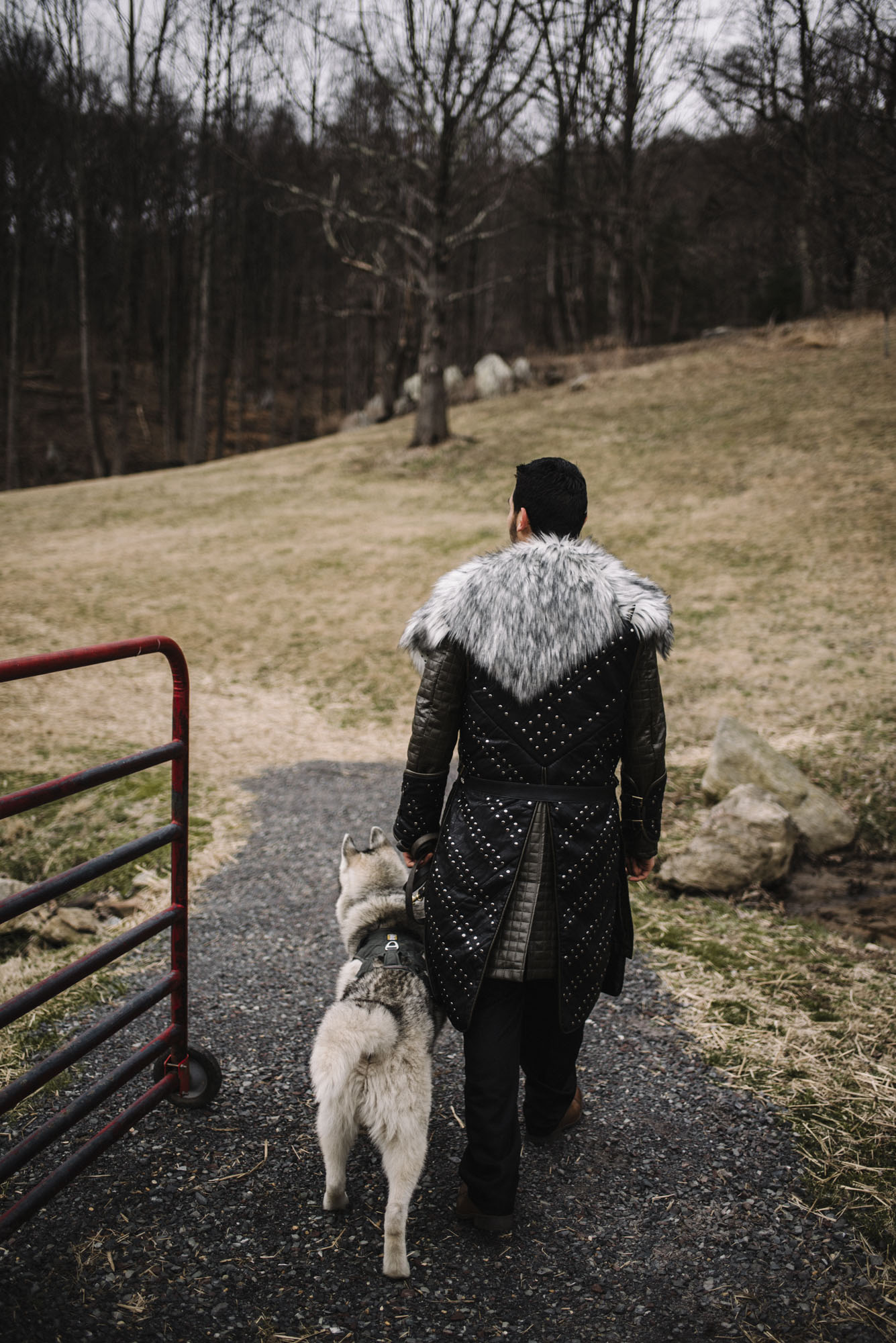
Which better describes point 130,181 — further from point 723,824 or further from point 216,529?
point 723,824

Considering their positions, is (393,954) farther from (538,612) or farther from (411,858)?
(538,612)

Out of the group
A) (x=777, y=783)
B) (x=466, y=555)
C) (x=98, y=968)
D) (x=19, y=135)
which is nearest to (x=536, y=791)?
(x=98, y=968)

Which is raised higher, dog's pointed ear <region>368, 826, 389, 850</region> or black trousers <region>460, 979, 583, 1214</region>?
dog's pointed ear <region>368, 826, 389, 850</region>

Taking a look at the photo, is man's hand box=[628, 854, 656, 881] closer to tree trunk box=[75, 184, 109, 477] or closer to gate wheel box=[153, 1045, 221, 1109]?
gate wheel box=[153, 1045, 221, 1109]

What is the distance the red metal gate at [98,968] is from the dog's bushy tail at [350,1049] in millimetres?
660

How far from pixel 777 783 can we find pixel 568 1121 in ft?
11.7

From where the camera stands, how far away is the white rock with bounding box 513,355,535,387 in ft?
86.7

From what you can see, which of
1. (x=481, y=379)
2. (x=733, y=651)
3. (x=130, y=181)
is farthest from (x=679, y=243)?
(x=733, y=651)

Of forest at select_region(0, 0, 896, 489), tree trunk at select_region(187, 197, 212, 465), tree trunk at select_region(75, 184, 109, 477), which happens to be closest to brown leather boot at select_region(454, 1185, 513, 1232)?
forest at select_region(0, 0, 896, 489)

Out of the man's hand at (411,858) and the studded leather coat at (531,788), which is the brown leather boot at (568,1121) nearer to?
the studded leather coat at (531,788)

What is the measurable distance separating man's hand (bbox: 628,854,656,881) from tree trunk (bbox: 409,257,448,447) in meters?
18.5

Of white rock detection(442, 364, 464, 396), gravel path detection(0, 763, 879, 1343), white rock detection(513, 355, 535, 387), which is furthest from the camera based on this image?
white rock detection(442, 364, 464, 396)

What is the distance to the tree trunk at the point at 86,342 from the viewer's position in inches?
993

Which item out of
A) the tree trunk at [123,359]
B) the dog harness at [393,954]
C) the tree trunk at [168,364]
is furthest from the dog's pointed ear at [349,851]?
the tree trunk at [168,364]
